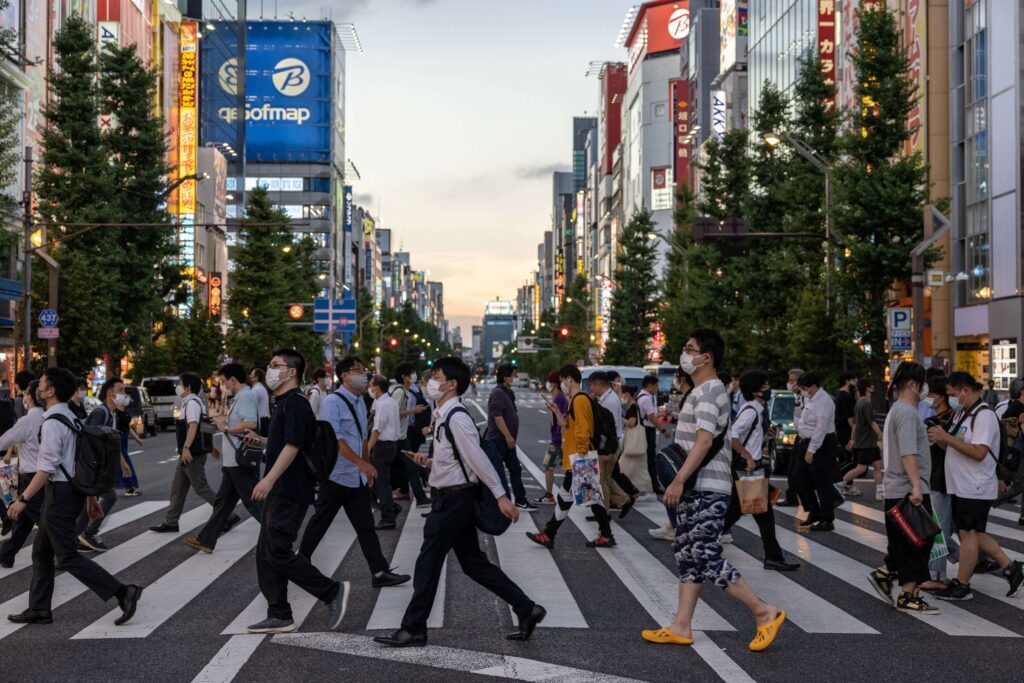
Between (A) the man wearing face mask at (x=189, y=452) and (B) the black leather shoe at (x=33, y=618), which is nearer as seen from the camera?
(B) the black leather shoe at (x=33, y=618)

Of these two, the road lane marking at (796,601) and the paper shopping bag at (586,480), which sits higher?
the paper shopping bag at (586,480)

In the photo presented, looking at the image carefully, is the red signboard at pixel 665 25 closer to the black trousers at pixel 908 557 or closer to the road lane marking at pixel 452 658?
the black trousers at pixel 908 557

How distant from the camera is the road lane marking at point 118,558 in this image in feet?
28.5

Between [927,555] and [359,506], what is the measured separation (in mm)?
4017

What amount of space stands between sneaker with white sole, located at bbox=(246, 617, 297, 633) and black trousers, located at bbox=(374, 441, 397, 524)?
5912 millimetres

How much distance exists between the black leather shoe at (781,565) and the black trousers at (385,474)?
462 centimetres

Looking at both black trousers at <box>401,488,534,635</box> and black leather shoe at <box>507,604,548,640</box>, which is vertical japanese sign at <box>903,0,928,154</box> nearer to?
black leather shoe at <box>507,604,548,640</box>

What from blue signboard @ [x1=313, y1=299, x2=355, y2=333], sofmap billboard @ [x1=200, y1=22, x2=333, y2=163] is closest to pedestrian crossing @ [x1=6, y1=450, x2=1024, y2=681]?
blue signboard @ [x1=313, y1=299, x2=355, y2=333]

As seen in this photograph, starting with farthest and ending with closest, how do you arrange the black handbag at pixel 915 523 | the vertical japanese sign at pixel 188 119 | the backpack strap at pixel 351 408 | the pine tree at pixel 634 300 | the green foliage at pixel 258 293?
the vertical japanese sign at pixel 188 119
the pine tree at pixel 634 300
the green foliage at pixel 258 293
the backpack strap at pixel 351 408
the black handbag at pixel 915 523

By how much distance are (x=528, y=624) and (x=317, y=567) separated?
370cm

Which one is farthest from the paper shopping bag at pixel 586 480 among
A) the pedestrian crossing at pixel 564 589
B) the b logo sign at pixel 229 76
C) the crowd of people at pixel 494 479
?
the b logo sign at pixel 229 76

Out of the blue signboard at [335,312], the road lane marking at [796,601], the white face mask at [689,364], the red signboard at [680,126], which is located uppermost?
the red signboard at [680,126]

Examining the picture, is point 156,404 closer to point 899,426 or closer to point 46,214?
point 46,214

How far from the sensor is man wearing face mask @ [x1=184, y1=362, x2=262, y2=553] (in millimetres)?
11547
